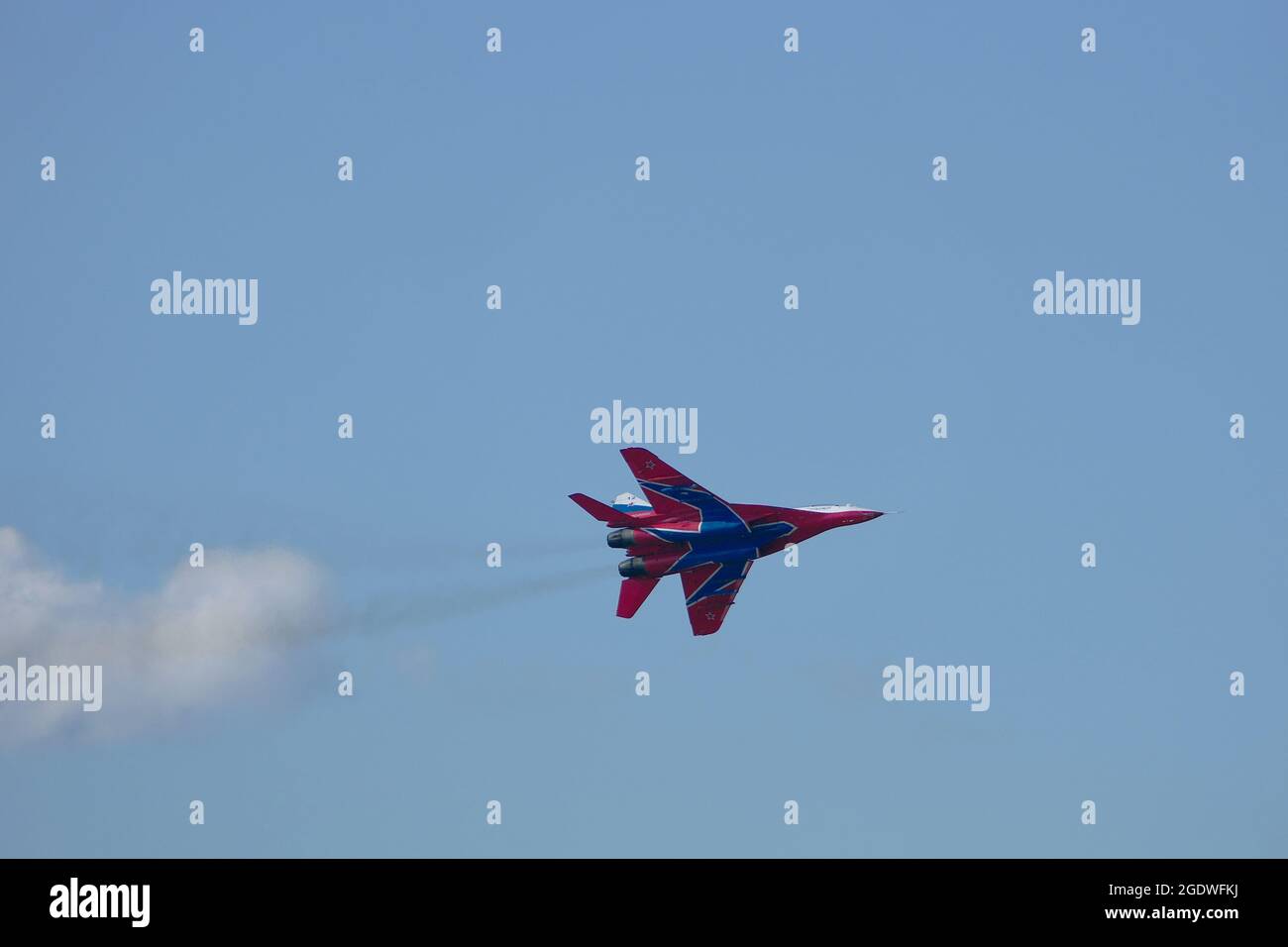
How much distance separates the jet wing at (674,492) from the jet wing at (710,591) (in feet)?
9.10

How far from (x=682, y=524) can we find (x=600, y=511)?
9.66 feet

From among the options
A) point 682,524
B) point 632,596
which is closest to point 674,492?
point 682,524

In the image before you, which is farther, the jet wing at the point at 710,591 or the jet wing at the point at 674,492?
the jet wing at the point at 710,591

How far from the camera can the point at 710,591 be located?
85.4 m

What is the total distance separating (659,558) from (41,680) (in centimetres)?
2341

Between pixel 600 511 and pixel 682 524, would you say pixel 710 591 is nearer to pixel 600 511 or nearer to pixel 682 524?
pixel 682 524

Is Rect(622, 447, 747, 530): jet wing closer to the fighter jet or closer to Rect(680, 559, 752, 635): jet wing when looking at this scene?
the fighter jet

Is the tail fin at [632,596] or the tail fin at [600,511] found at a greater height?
the tail fin at [600,511]

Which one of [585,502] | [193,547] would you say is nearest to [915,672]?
[585,502]

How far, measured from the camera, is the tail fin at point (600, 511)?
81.6 meters

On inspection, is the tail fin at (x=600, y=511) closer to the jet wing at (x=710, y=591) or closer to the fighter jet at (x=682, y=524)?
the fighter jet at (x=682, y=524)

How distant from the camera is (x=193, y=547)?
3455 inches

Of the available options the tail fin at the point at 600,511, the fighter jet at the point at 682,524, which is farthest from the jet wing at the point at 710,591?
the tail fin at the point at 600,511

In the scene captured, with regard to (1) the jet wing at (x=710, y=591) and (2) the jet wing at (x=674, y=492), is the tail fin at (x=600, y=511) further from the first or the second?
(1) the jet wing at (x=710, y=591)
